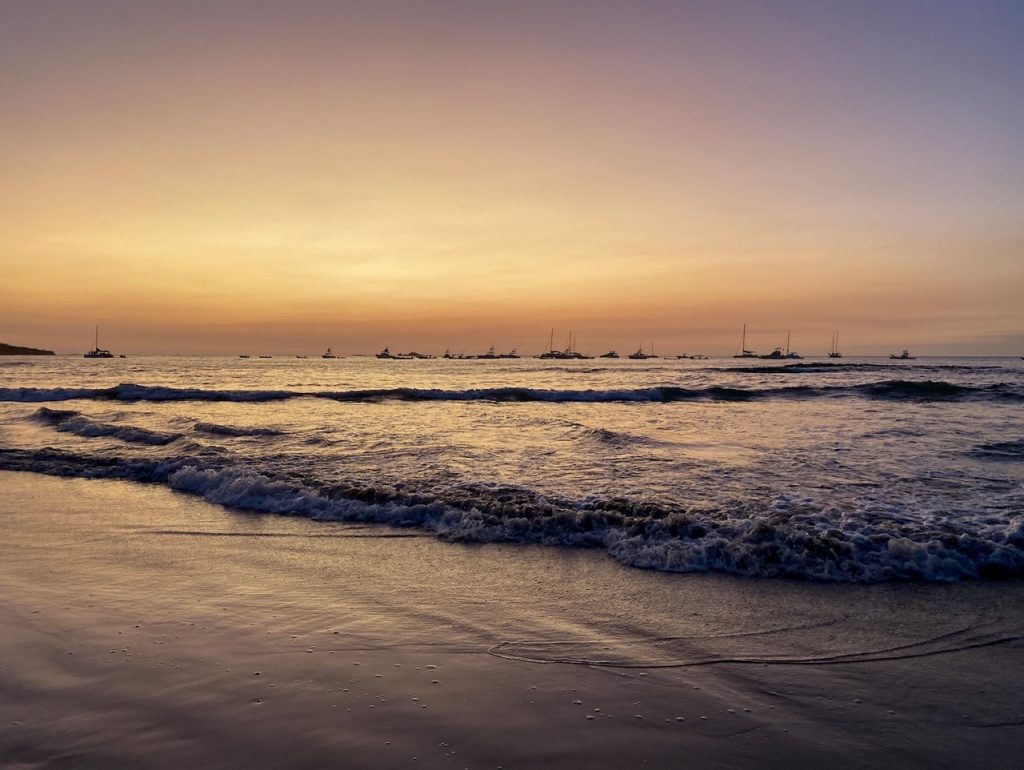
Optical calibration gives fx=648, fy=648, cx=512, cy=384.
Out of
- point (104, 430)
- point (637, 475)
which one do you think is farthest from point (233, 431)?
point (637, 475)

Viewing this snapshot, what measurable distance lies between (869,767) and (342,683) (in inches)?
111

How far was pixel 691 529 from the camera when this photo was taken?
7.14 meters

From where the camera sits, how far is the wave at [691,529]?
6.23 m

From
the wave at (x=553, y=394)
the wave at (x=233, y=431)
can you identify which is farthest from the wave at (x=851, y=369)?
the wave at (x=233, y=431)

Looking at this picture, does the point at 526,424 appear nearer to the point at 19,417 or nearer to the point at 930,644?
the point at 930,644

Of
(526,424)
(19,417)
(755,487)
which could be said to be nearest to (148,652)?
(755,487)

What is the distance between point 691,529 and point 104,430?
1635cm

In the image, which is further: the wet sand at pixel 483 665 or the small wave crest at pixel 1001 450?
the small wave crest at pixel 1001 450

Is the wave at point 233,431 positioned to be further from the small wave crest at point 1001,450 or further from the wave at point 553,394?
the small wave crest at point 1001,450

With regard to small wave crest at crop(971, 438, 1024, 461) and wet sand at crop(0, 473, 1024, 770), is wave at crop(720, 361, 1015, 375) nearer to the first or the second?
small wave crest at crop(971, 438, 1024, 461)

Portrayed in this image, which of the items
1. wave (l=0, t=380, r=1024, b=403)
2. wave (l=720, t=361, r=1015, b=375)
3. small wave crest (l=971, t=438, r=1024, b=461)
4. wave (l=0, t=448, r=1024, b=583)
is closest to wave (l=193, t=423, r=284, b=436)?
wave (l=0, t=448, r=1024, b=583)

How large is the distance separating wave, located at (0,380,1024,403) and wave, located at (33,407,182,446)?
9.96m

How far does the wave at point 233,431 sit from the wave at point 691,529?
22.0 ft

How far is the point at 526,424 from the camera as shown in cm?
1952
